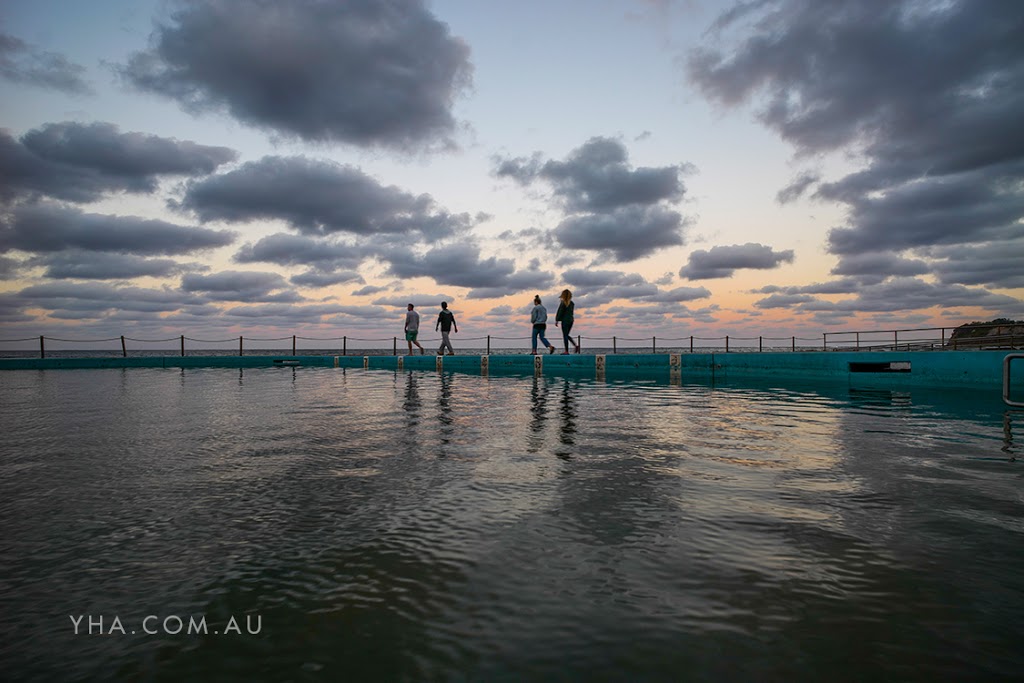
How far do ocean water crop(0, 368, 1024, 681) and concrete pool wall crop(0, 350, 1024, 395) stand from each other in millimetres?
6839

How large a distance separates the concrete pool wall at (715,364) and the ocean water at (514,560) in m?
6.84

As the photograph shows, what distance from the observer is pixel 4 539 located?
9.34ft

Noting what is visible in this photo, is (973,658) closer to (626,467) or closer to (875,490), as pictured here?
(875,490)

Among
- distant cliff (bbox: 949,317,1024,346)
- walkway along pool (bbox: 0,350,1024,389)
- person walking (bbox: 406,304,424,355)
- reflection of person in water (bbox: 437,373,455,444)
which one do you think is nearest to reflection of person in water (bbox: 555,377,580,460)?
reflection of person in water (bbox: 437,373,455,444)

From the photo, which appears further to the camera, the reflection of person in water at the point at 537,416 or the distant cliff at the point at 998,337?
the distant cliff at the point at 998,337

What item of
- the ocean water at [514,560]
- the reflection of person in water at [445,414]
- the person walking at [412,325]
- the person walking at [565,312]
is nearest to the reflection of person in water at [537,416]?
the ocean water at [514,560]

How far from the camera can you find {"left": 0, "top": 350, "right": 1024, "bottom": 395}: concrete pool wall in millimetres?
11859

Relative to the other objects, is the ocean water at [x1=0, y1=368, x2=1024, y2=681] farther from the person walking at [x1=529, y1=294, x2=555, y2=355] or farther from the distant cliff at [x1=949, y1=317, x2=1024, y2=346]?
the distant cliff at [x1=949, y1=317, x2=1024, y2=346]

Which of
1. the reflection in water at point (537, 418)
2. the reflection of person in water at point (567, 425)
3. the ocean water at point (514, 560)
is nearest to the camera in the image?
the ocean water at point (514, 560)

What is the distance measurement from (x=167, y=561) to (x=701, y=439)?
A: 4726 mm

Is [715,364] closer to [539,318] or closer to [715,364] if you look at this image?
[715,364]

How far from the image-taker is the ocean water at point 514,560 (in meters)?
1.79

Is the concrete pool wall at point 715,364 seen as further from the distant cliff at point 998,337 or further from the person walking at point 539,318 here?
the distant cliff at point 998,337

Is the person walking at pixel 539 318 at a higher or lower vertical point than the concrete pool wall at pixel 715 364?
higher
